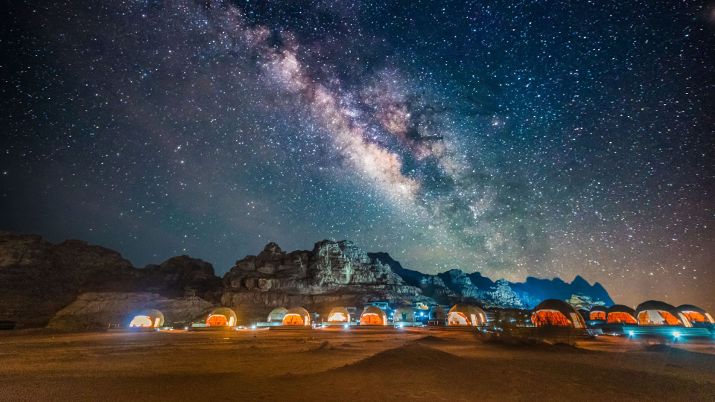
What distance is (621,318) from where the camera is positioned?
48625 millimetres

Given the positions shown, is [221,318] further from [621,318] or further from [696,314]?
[696,314]

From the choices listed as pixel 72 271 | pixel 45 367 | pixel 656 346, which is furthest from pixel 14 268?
pixel 656 346

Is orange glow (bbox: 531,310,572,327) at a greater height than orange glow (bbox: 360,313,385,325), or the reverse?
orange glow (bbox: 531,310,572,327)

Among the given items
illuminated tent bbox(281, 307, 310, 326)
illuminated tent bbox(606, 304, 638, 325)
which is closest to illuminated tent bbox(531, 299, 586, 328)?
illuminated tent bbox(606, 304, 638, 325)

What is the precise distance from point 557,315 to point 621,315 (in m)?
21.5

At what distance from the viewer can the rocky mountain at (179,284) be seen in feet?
209

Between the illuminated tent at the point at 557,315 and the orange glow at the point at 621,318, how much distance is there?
17818 millimetres

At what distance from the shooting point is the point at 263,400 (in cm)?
764

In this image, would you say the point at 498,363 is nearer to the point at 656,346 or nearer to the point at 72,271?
the point at 656,346

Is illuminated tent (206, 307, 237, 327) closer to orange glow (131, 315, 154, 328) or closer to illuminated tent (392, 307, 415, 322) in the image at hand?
orange glow (131, 315, 154, 328)

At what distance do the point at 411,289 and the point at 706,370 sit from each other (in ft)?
296

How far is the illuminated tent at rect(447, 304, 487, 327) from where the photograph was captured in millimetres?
49219

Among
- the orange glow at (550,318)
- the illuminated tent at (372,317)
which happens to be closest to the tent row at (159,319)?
the illuminated tent at (372,317)

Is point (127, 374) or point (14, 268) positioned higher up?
point (14, 268)
